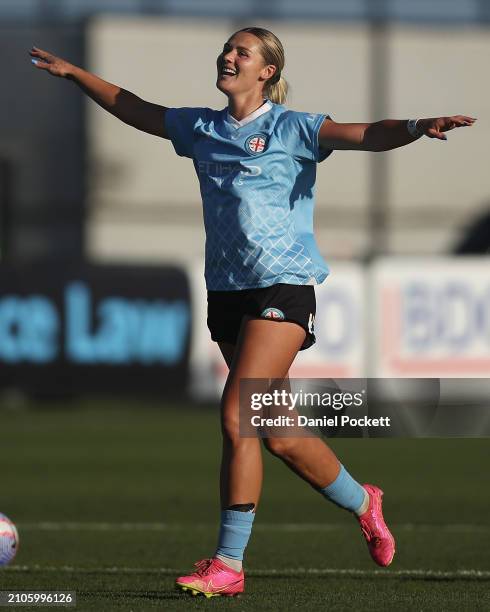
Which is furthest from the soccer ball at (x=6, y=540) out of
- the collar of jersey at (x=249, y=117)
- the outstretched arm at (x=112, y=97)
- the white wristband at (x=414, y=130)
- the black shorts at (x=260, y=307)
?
the white wristband at (x=414, y=130)

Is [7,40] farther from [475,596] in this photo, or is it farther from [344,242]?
[475,596]

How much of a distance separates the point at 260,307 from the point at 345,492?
0.84m

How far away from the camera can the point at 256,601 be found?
19.0ft

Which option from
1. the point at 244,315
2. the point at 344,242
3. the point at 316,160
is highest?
the point at 316,160

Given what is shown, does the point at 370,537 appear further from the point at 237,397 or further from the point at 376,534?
the point at 237,397

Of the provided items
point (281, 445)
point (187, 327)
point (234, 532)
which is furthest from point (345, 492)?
point (187, 327)

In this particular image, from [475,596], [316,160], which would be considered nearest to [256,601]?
[475,596]

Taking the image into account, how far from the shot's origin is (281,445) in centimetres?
598

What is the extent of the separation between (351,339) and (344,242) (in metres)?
12.4

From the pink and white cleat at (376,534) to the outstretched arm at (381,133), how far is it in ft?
4.71

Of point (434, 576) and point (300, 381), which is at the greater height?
point (300, 381)

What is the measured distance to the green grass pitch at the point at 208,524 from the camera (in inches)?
241

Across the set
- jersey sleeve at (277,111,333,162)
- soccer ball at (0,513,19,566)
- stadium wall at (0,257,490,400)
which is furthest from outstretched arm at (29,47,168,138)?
stadium wall at (0,257,490,400)

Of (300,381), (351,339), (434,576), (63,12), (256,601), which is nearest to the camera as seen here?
(256,601)
